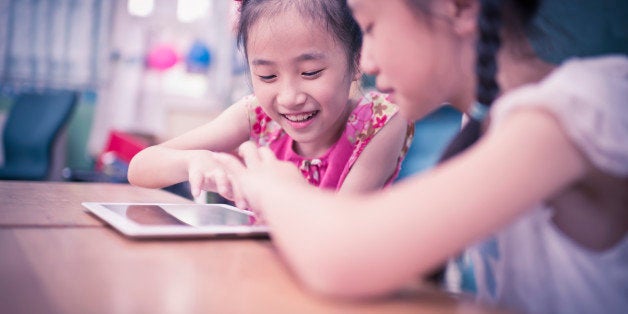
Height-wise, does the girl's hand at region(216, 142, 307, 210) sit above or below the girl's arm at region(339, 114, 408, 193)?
above

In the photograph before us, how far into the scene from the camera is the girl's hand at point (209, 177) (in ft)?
2.57

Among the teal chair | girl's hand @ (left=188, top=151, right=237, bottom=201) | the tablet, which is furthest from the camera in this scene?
the teal chair

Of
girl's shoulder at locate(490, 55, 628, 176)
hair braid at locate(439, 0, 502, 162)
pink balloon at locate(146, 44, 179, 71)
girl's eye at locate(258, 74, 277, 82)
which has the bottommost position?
Answer: pink balloon at locate(146, 44, 179, 71)

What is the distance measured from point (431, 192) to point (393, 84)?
281mm

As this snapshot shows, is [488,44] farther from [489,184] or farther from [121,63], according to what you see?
[121,63]

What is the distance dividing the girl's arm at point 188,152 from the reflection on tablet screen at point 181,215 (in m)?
0.07

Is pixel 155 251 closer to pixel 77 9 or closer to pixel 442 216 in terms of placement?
pixel 442 216

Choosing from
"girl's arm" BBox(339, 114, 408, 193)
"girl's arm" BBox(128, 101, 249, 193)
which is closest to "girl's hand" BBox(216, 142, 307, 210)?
"girl's arm" BBox(128, 101, 249, 193)

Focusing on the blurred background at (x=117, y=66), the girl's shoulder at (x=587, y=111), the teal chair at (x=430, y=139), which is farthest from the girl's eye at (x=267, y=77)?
the blurred background at (x=117, y=66)

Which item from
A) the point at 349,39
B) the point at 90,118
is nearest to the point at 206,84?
the point at 90,118

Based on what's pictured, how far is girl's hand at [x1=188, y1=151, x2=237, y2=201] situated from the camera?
0.78 metres

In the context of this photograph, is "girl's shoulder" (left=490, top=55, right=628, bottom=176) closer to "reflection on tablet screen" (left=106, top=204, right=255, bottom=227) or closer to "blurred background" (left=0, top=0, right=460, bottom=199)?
"reflection on tablet screen" (left=106, top=204, right=255, bottom=227)

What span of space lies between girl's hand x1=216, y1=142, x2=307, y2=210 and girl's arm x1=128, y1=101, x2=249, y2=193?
0.13 meters

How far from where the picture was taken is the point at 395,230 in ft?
1.28
